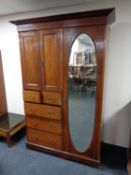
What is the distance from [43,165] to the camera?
6.93 ft

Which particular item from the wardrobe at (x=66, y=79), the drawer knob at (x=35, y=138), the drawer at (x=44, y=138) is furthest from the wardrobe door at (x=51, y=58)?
the drawer knob at (x=35, y=138)

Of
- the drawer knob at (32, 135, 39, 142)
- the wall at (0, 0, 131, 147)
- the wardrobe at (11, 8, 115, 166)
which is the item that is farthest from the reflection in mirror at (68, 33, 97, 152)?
the drawer knob at (32, 135, 39, 142)

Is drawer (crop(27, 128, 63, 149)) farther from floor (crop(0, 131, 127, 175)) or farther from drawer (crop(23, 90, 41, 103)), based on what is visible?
drawer (crop(23, 90, 41, 103))

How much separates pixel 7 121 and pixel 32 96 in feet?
3.01

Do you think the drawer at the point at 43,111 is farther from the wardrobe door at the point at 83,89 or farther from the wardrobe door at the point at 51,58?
the wardrobe door at the point at 51,58

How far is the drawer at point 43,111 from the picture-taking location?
6.81ft

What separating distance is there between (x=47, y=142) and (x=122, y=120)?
115 centimetres

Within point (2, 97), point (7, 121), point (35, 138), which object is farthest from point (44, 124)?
point (2, 97)

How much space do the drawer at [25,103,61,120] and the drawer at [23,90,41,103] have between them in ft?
0.25

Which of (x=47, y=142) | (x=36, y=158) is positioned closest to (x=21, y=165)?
(x=36, y=158)

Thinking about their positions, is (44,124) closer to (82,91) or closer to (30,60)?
(82,91)

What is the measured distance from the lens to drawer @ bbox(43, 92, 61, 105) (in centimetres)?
202

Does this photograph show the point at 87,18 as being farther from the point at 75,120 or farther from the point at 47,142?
the point at 47,142

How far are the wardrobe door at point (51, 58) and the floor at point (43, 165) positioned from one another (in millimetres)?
1032
